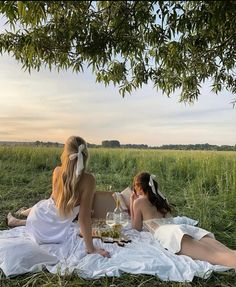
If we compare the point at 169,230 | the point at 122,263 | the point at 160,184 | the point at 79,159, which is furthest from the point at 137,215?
the point at 160,184

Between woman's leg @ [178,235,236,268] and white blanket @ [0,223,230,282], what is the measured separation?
78 mm

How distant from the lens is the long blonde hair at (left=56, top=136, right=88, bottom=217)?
3.68 meters

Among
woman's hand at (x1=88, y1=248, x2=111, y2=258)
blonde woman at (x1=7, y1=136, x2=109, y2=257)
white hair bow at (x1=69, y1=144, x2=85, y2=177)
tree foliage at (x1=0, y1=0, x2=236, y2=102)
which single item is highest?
tree foliage at (x1=0, y1=0, x2=236, y2=102)

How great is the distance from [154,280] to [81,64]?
182cm

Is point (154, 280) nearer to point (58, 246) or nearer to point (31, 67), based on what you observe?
point (58, 246)

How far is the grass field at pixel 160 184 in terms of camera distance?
3285mm

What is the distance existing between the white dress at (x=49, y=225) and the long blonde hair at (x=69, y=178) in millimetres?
247

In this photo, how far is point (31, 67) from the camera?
3.20m

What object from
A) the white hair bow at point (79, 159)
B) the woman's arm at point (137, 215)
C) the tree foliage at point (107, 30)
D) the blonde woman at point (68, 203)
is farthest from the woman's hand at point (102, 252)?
the tree foliage at point (107, 30)

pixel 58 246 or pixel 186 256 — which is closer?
pixel 186 256

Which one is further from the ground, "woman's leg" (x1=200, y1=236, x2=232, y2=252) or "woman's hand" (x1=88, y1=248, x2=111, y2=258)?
"woman's leg" (x1=200, y1=236, x2=232, y2=252)

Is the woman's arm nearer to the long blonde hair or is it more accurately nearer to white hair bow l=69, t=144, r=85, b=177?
the long blonde hair

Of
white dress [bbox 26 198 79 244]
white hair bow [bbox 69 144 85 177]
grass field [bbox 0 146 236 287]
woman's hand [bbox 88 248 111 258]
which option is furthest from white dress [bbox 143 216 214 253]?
white hair bow [bbox 69 144 85 177]

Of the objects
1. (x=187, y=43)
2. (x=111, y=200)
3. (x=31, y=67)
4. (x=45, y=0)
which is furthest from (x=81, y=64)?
(x=111, y=200)
